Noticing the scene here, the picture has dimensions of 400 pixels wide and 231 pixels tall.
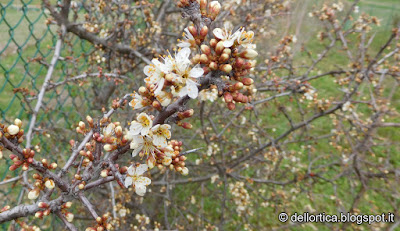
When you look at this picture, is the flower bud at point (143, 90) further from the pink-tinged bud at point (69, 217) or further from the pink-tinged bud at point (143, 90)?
the pink-tinged bud at point (69, 217)

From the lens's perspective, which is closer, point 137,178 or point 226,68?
point 226,68

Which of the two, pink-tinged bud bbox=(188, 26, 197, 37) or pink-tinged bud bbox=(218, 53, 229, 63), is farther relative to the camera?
pink-tinged bud bbox=(188, 26, 197, 37)

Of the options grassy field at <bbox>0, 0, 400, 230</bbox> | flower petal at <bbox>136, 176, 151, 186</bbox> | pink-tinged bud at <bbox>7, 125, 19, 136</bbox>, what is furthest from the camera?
grassy field at <bbox>0, 0, 400, 230</bbox>

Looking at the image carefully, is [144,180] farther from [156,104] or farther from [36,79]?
[36,79]

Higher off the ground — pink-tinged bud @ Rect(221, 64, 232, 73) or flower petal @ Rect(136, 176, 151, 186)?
pink-tinged bud @ Rect(221, 64, 232, 73)

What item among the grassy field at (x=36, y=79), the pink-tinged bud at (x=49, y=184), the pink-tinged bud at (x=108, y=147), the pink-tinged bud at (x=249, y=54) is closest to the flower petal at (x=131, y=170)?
the pink-tinged bud at (x=108, y=147)

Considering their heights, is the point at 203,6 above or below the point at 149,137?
above

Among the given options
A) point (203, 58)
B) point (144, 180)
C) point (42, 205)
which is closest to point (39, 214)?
point (42, 205)

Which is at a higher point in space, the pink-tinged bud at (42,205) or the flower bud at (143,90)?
the flower bud at (143,90)

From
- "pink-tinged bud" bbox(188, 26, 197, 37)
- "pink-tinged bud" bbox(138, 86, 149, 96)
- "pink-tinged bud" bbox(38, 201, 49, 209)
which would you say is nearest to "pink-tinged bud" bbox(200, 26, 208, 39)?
"pink-tinged bud" bbox(188, 26, 197, 37)

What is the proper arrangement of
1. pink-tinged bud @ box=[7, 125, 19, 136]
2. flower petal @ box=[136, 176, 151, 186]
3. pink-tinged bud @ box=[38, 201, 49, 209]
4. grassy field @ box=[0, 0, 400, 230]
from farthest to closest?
grassy field @ box=[0, 0, 400, 230] < flower petal @ box=[136, 176, 151, 186] < pink-tinged bud @ box=[38, 201, 49, 209] < pink-tinged bud @ box=[7, 125, 19, 136]

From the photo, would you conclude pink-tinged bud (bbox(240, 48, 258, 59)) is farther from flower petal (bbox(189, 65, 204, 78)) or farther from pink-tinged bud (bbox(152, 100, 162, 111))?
pink-tinged bud (bbox(152, 100, 162, 111))

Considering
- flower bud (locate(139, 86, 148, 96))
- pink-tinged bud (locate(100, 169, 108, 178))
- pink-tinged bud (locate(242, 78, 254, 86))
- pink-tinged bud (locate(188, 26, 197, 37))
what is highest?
pink-tinged bud (locate(188, 26, 197, 37))

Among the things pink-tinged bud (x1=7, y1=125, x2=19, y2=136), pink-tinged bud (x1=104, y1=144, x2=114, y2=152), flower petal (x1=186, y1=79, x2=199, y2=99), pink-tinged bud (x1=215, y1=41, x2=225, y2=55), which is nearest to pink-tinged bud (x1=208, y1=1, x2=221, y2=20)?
pink-tinged bud (x1=215, y1=41, x2=225, y2=55)
